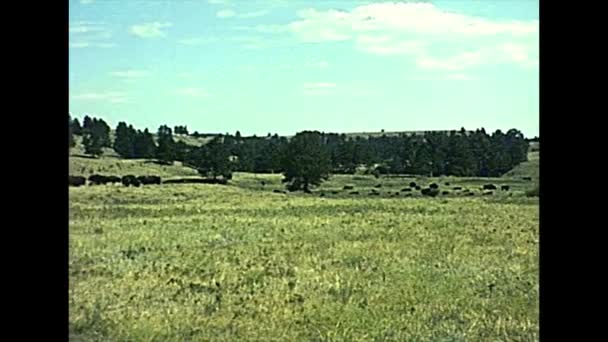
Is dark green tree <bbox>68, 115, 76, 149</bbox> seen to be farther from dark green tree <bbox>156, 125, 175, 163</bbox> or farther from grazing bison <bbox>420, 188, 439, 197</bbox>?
grazing bison <bbox>420, 188, 439, 197</bbox>

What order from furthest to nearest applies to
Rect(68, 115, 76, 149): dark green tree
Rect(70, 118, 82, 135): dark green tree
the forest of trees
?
the forest of trees
Rect(70, 118, 82, 135): dark green tree
Rect(68, 115, 76, 149): dark green tree

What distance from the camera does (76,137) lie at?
1204mm

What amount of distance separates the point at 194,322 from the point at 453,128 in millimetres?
600

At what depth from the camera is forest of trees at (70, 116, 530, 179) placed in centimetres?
132

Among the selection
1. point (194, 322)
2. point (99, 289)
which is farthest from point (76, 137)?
point (194, 322)

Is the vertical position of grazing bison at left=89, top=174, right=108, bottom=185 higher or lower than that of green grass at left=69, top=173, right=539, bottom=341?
higher

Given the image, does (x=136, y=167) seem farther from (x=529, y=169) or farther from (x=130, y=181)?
(x=529, y=169)

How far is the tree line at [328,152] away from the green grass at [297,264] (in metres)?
0.03

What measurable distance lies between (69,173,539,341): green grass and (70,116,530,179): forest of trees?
1.4 inches

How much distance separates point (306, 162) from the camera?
136 cm

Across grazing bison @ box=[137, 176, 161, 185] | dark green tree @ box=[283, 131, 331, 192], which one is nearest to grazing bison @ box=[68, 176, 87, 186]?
grazing bison @ box=[137, 176, 161, 185]

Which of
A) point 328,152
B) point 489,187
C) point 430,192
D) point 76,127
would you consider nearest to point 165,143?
point 76,127
